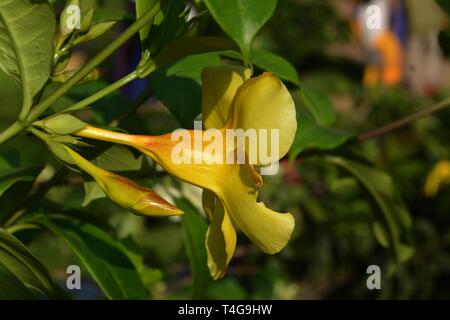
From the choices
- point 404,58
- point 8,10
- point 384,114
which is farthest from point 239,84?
point 404,58

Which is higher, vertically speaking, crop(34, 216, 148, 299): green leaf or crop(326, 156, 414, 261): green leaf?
crop(326, 156, 414, 261): green leaf

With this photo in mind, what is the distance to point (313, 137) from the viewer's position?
101 cm

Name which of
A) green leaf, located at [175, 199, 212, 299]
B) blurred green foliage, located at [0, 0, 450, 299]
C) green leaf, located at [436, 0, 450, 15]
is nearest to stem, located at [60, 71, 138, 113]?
green leaf, located at [436, 0, 450, 15]

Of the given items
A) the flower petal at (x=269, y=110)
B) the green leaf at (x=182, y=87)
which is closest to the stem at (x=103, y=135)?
the flower petal at (x=269, y=110)

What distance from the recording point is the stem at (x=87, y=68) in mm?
587

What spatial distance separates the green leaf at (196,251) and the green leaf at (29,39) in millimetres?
486

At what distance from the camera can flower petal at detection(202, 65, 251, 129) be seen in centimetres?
69

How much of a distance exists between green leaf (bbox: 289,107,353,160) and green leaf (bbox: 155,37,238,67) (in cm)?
34

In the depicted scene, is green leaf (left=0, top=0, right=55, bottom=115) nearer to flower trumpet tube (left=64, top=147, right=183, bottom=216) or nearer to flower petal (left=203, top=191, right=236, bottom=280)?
flower trumpet tube (left=64, top=147, right=183, bottom=216)

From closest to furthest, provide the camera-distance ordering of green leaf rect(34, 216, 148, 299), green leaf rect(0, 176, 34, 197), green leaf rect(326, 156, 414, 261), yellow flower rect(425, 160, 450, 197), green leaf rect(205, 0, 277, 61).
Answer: green leaf rect(205, 0, 277, 61), green leaf rect(0, 176, 34, 197), green leaf rect(34, 216, 148, 299), green leaf rect(326, 156, 414, 261), yellow flower rect(425, 160, 450, 197)

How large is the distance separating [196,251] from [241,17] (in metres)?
0.59
